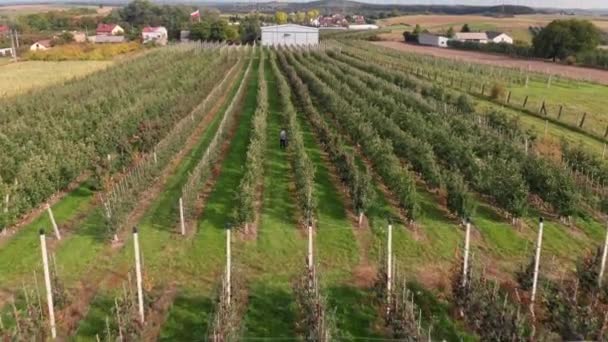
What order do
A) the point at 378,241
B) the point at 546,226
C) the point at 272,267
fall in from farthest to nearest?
the point at 546,226 < the point at 378,241 < the point at 272,267

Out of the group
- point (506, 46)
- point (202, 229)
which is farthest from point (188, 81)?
point (506, 46)

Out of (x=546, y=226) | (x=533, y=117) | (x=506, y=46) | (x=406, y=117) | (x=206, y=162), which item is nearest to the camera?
(x=546, y=226)

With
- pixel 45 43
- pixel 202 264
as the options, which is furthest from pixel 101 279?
pixel 45 43

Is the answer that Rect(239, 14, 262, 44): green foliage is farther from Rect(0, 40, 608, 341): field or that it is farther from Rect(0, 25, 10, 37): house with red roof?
Rect(0, 40, 608, 341): field

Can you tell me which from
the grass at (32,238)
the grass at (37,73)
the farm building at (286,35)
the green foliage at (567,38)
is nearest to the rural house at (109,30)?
the farm building at (286,35)

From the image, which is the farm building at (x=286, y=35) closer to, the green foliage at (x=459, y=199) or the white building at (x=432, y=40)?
the white building at (x=432, y=40)

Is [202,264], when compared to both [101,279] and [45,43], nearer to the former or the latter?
[101,279]

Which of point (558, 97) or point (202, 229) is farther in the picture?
point (558, 97)

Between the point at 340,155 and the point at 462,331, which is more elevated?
the point at 340,155

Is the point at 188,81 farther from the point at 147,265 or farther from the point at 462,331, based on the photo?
the point at 462,331
